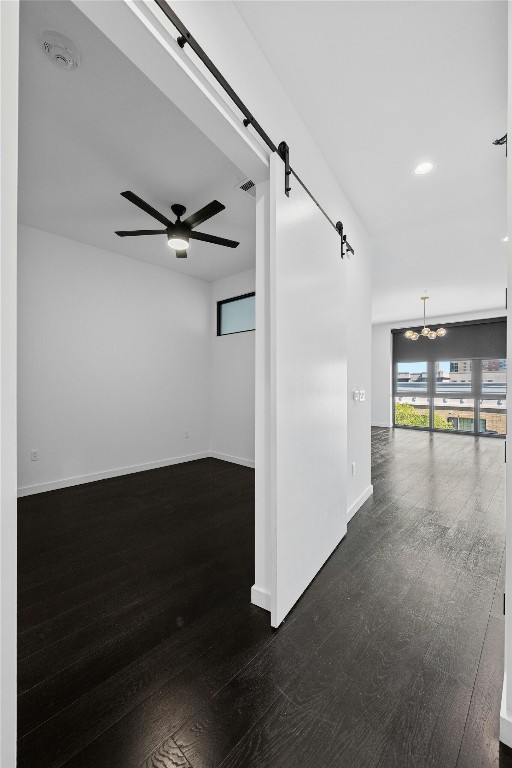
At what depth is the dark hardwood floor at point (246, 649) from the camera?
1.06 meters

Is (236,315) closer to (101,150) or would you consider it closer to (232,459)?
(232,459)

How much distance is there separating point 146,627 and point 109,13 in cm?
238

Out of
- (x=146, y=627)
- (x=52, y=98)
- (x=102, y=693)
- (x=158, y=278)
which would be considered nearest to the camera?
(x=102, y=693)

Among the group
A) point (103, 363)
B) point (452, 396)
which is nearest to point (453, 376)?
point (452, 396)

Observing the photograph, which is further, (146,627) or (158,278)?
(158,278)

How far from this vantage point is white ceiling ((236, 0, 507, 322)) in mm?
1430

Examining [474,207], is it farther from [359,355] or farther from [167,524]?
[167,524]

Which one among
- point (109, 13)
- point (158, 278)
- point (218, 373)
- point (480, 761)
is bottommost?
point (480, 761)

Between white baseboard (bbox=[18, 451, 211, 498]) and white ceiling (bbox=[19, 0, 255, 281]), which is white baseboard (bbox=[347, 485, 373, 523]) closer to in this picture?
white baseboard (bbox=[18, 451, 211, 498])

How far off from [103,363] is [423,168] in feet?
12.6

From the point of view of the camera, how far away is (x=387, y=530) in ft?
8.46

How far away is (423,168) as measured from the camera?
2398mm

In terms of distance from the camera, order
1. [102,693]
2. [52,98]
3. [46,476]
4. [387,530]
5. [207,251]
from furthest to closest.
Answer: [207,251] → [46,476] → [387,530] → [52,98] → [102,693]

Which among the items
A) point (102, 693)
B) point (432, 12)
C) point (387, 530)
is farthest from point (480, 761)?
point (432, 12)
